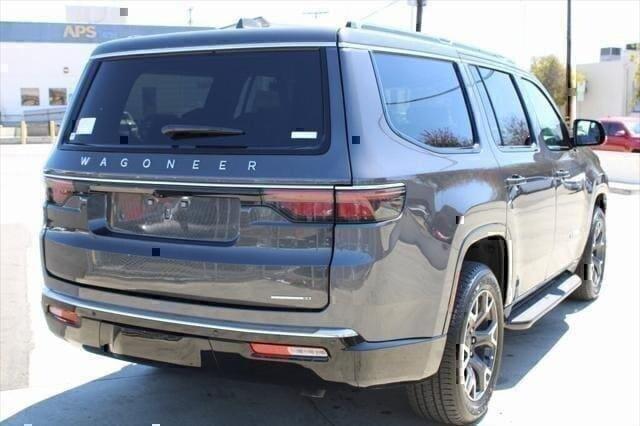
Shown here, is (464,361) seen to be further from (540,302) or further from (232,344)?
(540,302)

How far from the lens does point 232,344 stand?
2.91m

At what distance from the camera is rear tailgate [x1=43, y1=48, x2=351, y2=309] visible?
282 cm

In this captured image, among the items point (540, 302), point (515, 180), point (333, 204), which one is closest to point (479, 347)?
point (515, 180)

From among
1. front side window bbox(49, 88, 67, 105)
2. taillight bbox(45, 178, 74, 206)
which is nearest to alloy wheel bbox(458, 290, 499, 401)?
taillight bbox(45, 178, 74, 206)

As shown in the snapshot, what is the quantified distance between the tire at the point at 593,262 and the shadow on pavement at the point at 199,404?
6.49 feet

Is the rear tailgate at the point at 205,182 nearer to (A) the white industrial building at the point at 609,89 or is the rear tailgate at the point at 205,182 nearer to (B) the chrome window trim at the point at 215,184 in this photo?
(B) the chrome window trim at the point at 215,184

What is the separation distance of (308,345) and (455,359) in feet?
2.99

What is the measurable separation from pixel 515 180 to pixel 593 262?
8.43 ft

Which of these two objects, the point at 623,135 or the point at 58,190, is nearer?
the point at 58,190

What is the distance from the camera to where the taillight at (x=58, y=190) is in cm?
336

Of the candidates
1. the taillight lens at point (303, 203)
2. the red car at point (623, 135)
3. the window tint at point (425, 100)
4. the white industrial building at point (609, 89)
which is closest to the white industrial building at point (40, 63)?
the white industrial building at point (609, 89)

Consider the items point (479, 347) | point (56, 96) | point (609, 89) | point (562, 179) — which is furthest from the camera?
point (609, 89)

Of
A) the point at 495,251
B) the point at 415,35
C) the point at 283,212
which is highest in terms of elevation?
the point at 415,35

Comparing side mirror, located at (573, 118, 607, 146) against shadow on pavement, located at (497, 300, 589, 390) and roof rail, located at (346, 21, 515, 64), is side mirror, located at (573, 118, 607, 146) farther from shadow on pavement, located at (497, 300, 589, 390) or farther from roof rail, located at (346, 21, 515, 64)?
shadow on pavement, located at (497, 300, 589, 390)
